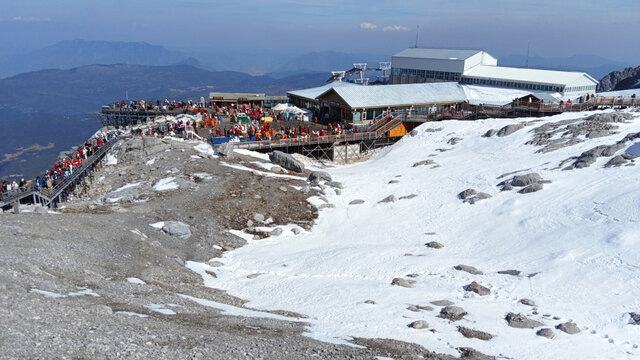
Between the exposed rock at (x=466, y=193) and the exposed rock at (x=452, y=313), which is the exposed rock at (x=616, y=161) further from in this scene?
the exposed rock at (x=452, y=313)

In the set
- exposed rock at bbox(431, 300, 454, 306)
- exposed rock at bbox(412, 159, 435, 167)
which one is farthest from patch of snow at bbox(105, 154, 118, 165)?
exposed rock at bbox(431, 300, 454, 306)

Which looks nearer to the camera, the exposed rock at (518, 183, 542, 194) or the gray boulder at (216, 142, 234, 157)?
the exposed rock at (518, 183, 542, 194)

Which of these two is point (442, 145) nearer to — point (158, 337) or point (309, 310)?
point (309, 310)

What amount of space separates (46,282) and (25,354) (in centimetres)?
648

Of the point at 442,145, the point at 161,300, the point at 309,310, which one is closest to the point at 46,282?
the point at 161,300

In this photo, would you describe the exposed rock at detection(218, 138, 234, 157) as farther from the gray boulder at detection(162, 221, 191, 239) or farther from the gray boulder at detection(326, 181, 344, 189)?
the gray boulder at detection(162, 221, 191, 239)

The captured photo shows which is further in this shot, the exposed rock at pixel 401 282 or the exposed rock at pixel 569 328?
the exposed rock at pixel 401 282

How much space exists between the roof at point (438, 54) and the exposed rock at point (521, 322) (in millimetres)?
63074

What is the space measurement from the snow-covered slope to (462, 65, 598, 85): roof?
28089 mm

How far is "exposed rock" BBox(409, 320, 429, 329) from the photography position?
16844 millimetres

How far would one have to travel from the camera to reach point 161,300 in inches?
670

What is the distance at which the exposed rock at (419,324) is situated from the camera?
16.8 metres

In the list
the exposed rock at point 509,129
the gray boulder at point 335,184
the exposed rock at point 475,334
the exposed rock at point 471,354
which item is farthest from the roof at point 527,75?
the exposed rock at point 471,354

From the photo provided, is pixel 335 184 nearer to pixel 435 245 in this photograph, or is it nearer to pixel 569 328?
pixel 435 245
